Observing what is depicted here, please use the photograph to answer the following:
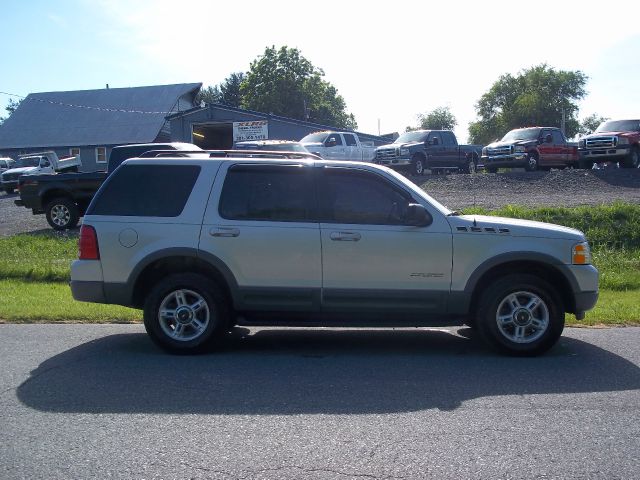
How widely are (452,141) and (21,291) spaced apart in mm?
A: 20718

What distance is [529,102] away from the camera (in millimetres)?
69938

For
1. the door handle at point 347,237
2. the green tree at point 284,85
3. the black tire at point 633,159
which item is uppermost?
the green tree at point 284,85

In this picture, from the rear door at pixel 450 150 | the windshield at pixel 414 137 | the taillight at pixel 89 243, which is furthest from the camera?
the rear door at pixel 450 150

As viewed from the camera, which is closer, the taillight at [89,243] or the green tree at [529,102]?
the taillight at [89,243]

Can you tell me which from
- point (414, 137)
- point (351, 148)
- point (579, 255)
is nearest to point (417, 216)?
point (579, 255)

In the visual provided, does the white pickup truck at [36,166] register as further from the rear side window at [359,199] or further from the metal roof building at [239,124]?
the rear side window at [359,199]

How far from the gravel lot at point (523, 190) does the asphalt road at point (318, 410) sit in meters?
12.0

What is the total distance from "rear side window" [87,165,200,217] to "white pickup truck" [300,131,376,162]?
2100 centimetres

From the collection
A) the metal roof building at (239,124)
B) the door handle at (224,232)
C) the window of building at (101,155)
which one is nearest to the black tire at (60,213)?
the door handle at (224,232)

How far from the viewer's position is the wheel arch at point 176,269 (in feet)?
25.2

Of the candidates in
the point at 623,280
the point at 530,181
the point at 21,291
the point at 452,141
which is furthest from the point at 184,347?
the point at 452,141

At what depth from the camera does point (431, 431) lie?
5391 millimetres

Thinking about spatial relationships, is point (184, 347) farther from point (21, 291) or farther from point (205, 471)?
point (21, 291)

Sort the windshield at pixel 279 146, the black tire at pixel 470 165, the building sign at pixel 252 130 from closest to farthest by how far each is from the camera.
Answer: the windshield at pixel 279 146, the black tire at pixel 470 165, the building sign at pixel 252 130
